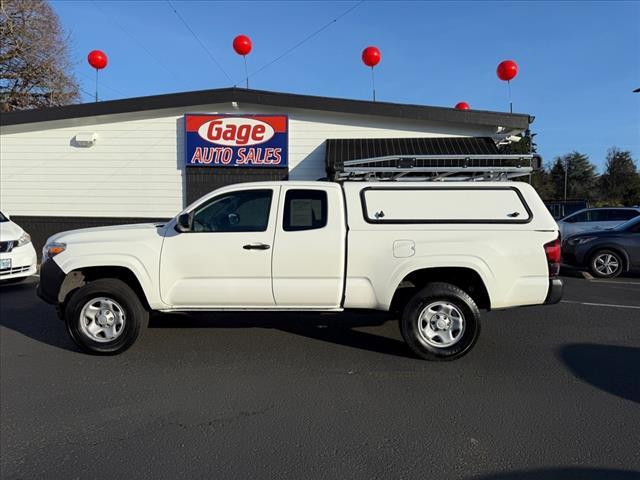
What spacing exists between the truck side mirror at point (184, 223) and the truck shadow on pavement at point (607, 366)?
4188 millimetres

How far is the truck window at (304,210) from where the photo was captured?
4895mm

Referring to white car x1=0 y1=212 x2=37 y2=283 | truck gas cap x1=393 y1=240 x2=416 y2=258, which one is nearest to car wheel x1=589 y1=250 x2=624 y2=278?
truck gas cap x1=393 y1=240 x2=416 y2=258

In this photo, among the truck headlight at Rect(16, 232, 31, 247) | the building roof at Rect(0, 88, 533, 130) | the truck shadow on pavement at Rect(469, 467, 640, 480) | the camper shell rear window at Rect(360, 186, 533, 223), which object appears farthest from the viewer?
the building roof at Rect(0, 88, 533, 130)

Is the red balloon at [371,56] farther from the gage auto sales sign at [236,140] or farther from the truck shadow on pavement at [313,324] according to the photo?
the truck shadow on pavement at [313,324]

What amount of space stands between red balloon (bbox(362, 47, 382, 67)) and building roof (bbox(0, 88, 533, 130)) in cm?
266

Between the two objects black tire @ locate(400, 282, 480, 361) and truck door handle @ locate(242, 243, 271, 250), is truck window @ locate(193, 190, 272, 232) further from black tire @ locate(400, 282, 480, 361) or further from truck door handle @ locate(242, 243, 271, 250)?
black tire @ locate(400, 282, 480, 361)

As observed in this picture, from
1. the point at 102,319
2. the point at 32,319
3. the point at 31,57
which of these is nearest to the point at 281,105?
the point at 32,319

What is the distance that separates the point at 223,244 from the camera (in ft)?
15.8

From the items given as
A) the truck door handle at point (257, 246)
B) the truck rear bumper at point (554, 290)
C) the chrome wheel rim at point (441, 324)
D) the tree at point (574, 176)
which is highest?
the tree at point (574, 176)

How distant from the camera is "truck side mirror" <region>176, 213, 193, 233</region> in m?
4.84

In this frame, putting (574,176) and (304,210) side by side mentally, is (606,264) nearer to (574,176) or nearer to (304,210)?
(304,210)

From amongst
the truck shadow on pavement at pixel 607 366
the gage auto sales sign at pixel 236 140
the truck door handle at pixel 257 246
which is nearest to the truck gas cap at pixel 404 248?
the truck door handle at pixel 257 246

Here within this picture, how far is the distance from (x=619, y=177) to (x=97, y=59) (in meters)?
55.5

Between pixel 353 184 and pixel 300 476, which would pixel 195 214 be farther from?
pixel 300 476
